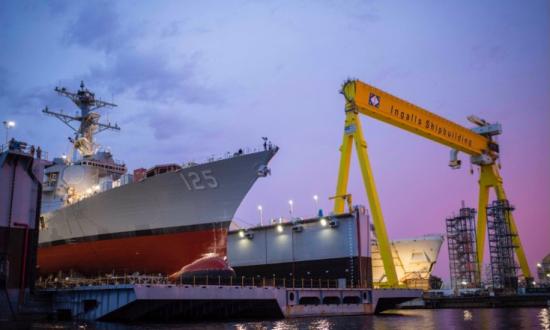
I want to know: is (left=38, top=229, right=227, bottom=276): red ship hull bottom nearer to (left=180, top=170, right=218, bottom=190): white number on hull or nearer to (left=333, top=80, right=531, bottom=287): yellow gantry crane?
(left=180, top=170, right=218, bottom=190): white number on hull

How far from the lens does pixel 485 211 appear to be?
5647 centimetres

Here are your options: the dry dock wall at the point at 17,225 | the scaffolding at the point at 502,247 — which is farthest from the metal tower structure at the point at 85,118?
the scaffolding at the point at 502,247

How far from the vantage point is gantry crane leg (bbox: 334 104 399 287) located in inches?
1507

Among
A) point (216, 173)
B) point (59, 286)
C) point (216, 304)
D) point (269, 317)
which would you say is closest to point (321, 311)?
point (269, 317)

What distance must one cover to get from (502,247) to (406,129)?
Answer: 763 inches

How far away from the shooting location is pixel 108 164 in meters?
47.4

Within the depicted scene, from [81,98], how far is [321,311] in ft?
99.6

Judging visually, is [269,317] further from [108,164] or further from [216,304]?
[108,164]

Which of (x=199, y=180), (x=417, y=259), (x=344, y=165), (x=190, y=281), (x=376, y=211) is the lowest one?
(x=190, y=281)

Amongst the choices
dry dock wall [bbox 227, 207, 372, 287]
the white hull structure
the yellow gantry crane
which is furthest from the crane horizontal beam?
the white hull structure

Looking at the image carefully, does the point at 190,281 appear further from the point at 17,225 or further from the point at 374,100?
the point at 374,100

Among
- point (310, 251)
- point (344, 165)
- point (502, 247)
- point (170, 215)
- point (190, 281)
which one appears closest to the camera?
point (190, 281)

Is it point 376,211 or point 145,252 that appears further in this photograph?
point 376,211

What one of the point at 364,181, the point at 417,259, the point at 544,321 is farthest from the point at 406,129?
the point at 544,321
